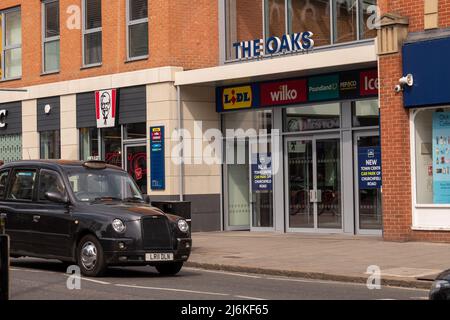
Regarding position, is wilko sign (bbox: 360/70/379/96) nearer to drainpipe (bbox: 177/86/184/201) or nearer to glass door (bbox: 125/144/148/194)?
drainpipe (bbox: 177/86/184/201)

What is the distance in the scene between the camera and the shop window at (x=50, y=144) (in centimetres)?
2932

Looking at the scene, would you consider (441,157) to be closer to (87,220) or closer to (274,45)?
(274,45)

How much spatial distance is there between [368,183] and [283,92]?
11.8ft

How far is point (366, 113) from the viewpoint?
73.2 feet

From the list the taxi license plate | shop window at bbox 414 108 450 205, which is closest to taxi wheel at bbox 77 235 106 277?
the taxi license plate

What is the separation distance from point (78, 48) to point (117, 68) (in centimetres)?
216

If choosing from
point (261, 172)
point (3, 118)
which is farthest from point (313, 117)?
point (3, 118)

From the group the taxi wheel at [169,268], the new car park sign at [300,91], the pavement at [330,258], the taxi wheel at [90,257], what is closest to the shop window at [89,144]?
the new car park sign at [300,91]

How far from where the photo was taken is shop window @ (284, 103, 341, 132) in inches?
907

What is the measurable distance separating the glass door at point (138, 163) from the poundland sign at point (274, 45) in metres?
3.88

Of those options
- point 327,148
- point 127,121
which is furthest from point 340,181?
point 127,121

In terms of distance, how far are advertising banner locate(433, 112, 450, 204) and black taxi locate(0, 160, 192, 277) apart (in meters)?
6.92

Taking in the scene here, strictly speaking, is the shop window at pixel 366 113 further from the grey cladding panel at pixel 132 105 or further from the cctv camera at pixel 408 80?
the grey cladding panel at pixel 132 105
